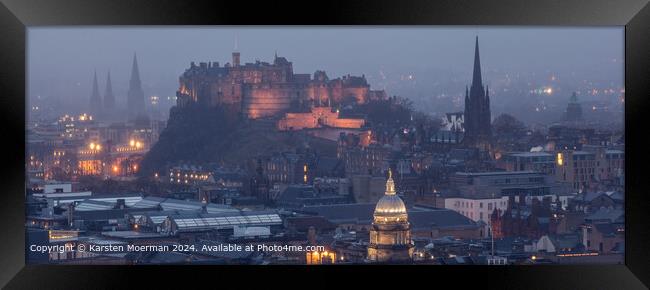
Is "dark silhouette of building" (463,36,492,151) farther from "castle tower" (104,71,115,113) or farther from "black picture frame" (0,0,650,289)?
"black picture frame" (0,0,650,289)

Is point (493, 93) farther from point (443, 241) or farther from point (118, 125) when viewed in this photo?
point (118, 125)

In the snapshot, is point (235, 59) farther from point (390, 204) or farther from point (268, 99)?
point (390, 204)

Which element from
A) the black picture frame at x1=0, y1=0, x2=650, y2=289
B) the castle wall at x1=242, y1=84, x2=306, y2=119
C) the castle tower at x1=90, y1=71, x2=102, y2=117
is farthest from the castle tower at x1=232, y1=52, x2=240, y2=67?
the black picture frame at x1=0, y1=0, x2=650, y2=289

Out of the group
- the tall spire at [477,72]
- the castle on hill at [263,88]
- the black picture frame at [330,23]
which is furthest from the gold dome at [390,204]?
the black picture frame at [330,23]

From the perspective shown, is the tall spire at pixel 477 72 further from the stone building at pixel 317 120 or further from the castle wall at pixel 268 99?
the castle wall at pixel 268 99

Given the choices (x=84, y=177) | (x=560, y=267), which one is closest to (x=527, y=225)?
(x=84, y=177)

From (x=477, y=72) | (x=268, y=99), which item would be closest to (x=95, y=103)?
(x=268, y=99)
